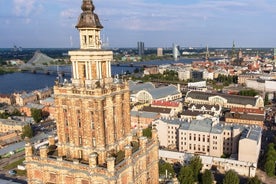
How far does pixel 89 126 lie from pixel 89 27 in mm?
8862

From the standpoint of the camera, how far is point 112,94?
26125mm

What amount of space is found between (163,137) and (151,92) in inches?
2265

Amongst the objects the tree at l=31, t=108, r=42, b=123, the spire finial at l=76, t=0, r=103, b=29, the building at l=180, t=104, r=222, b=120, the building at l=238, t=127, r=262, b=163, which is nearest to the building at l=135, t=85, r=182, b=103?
the building at l=180, t=104, r=222, b=120

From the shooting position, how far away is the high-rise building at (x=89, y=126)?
81.9ft

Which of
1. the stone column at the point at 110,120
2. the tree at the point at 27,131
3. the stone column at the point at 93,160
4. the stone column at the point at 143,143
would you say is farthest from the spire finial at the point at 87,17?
the tree at the point at 27,131

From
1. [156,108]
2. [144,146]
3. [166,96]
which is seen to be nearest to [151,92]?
[166,96]

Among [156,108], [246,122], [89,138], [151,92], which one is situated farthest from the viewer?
[151,92]

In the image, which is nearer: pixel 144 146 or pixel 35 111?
pixel 144 146

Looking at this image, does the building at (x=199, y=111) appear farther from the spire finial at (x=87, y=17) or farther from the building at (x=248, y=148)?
the spire finial at (x=87, y=17)

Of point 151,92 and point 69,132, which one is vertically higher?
point 69,132

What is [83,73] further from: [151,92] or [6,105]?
[6,105]

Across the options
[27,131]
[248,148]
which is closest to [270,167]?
[248,148]

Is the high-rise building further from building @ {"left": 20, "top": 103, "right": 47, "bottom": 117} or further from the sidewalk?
building @ {"left": 20, "top": 103, "right": 47, "bottom": 117}

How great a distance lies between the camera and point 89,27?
Result: 2533cm
